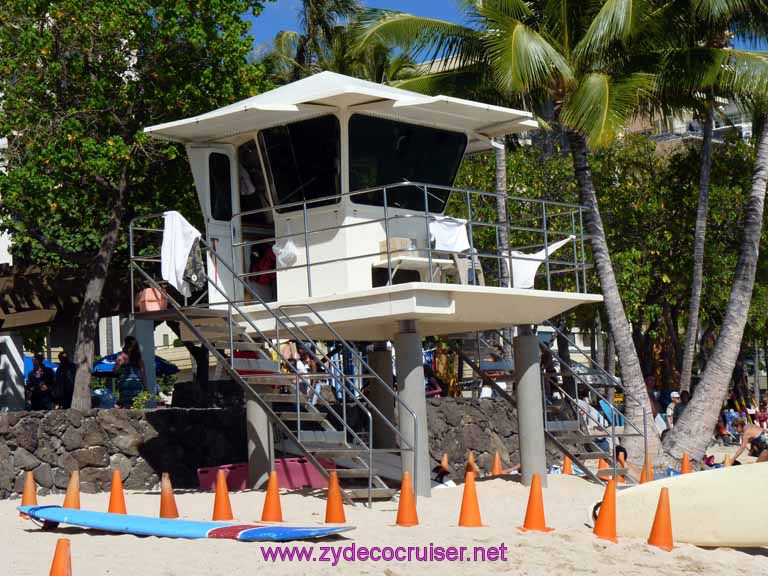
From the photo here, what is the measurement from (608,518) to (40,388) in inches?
534

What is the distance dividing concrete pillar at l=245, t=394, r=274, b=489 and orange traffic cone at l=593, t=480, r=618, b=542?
224 inches

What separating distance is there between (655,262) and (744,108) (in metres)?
12.3

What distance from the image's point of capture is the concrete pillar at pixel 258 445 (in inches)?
682

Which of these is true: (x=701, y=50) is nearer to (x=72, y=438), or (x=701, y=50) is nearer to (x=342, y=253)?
(x=342, y=253)

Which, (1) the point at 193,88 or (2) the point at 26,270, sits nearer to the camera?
(1) the point at 193,88

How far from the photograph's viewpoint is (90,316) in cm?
2123

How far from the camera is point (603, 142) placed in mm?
21750

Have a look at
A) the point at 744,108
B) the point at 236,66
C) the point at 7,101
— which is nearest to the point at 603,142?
the point at 744,108

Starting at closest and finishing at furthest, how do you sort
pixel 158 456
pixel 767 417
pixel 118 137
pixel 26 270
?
1. pixel 158 456
2. pixel 118 137
3. pixel 26 270
4. pixel 767 417


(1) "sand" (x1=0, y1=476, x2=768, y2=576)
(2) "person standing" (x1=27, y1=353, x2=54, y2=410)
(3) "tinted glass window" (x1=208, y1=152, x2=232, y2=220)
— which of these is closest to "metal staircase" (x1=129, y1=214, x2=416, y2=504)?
(3) "tinted glass window" (x1=208, y1=152, x2=232, y2=220)

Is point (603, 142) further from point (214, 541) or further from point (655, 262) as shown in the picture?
point (655, 262)

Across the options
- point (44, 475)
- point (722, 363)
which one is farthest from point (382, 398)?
point (722, 363)

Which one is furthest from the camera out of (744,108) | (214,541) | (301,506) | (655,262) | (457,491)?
(655,262)

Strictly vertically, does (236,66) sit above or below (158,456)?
above
